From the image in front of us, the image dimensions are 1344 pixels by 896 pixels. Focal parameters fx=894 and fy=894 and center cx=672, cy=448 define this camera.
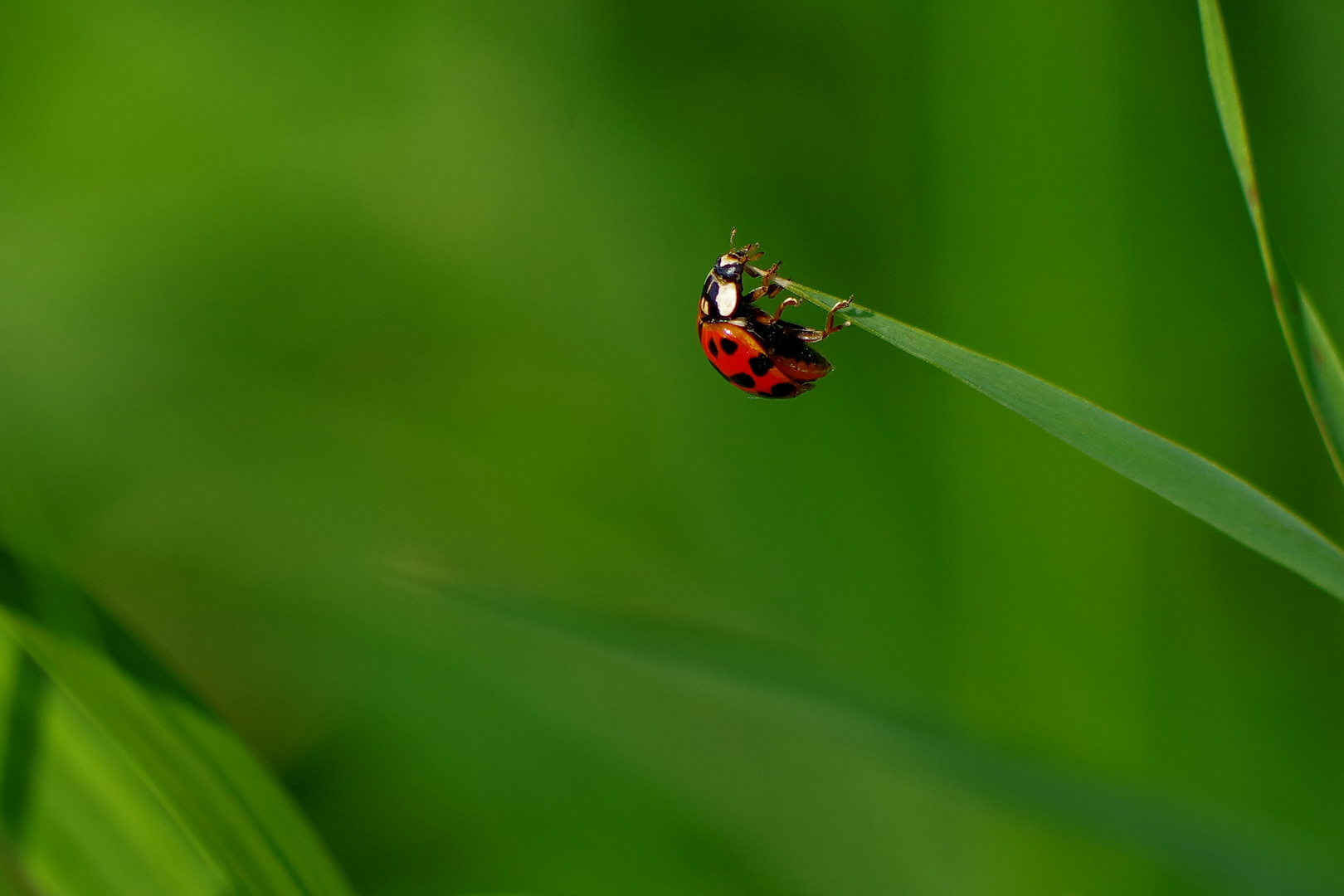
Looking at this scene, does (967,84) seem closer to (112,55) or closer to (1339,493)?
(1339,493)

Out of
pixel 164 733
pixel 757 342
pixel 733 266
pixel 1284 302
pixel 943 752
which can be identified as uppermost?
pixel 733 266

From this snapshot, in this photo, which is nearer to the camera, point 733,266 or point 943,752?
point 943,752

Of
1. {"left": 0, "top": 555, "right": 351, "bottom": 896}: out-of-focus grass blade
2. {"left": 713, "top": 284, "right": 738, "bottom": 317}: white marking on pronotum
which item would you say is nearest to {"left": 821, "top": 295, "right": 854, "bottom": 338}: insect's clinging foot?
{"left": 713, "top": 284, "right": 738, "bottom": 317}: white marking on pronotum

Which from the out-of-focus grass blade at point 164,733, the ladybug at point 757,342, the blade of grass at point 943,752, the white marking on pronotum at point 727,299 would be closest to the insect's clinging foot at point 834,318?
the ladybug at point 757,342

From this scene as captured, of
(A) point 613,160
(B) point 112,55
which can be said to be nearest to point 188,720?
(A) point 613,160

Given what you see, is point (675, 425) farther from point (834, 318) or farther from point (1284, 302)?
point (1284, 302)

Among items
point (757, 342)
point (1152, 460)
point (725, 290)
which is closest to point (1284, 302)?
point (1152, 460)
